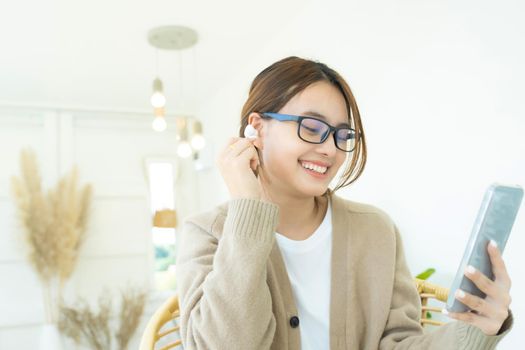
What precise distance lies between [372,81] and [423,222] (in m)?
0.64

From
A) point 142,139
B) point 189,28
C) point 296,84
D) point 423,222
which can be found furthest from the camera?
point 142,139

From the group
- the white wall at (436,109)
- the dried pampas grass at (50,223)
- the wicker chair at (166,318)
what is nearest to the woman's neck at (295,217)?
the wicker chair at (166,318)

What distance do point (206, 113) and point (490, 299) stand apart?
342cm

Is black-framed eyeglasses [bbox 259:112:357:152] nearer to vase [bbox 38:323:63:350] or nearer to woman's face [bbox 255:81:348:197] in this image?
woman's face [bbox 255:81:348:197]

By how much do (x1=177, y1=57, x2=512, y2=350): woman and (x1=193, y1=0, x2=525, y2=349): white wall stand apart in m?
0.47

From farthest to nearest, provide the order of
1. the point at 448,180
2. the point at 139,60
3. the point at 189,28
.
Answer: the point at 139,60 → the point at 189,28 → the point at 448,180

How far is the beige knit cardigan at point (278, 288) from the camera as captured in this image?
782mm

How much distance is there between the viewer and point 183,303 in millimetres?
892

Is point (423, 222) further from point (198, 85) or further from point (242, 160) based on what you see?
point (198, 85)

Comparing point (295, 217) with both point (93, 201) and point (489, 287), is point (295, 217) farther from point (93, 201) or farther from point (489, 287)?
point (93, 201)

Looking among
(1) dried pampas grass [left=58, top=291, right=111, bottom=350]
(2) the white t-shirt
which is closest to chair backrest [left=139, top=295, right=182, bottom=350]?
(2) the white t-shirt

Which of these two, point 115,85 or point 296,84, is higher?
point 115,85

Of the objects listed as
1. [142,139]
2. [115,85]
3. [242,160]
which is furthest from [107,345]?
[242,160]

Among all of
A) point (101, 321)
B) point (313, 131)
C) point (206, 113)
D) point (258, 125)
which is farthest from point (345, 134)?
Answer: point (101, 321)
